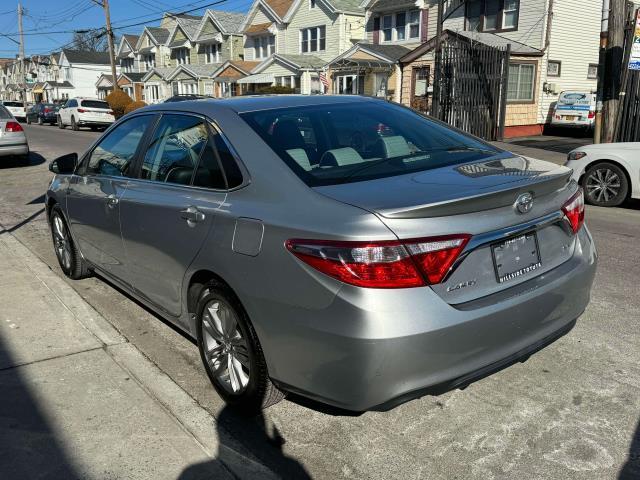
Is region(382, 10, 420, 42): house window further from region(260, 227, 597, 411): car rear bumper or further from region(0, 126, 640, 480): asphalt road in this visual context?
region(260, 227, 597, 411): car rear bumper

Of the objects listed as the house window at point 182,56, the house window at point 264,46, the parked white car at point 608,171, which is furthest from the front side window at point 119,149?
the house window at point 182,56

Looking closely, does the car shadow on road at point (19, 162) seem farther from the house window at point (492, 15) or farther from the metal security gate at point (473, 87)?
the house window at point (492, 15)

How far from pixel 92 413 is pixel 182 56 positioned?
54.5 meters

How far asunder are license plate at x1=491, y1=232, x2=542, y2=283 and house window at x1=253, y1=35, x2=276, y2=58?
4052 centimetres

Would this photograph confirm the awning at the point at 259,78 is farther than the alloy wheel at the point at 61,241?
Yes

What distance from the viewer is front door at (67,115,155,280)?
163 inches

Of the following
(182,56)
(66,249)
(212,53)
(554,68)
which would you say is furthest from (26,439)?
(182,56)

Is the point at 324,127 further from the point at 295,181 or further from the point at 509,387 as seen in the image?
the point at 509,387

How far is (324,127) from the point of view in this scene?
3.39m

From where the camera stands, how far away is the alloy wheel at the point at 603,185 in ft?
28.5

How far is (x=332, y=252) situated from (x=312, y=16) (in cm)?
3648

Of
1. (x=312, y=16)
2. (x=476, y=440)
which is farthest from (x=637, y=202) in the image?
(x=312, y=16)

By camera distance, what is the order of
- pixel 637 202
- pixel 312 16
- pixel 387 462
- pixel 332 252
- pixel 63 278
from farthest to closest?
1. pixel 312 16
2. pixel 637 202
3. pixel 63 278
4. pixel 387 462
5. pixel 332 252

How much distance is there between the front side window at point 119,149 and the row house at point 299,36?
28501mm
